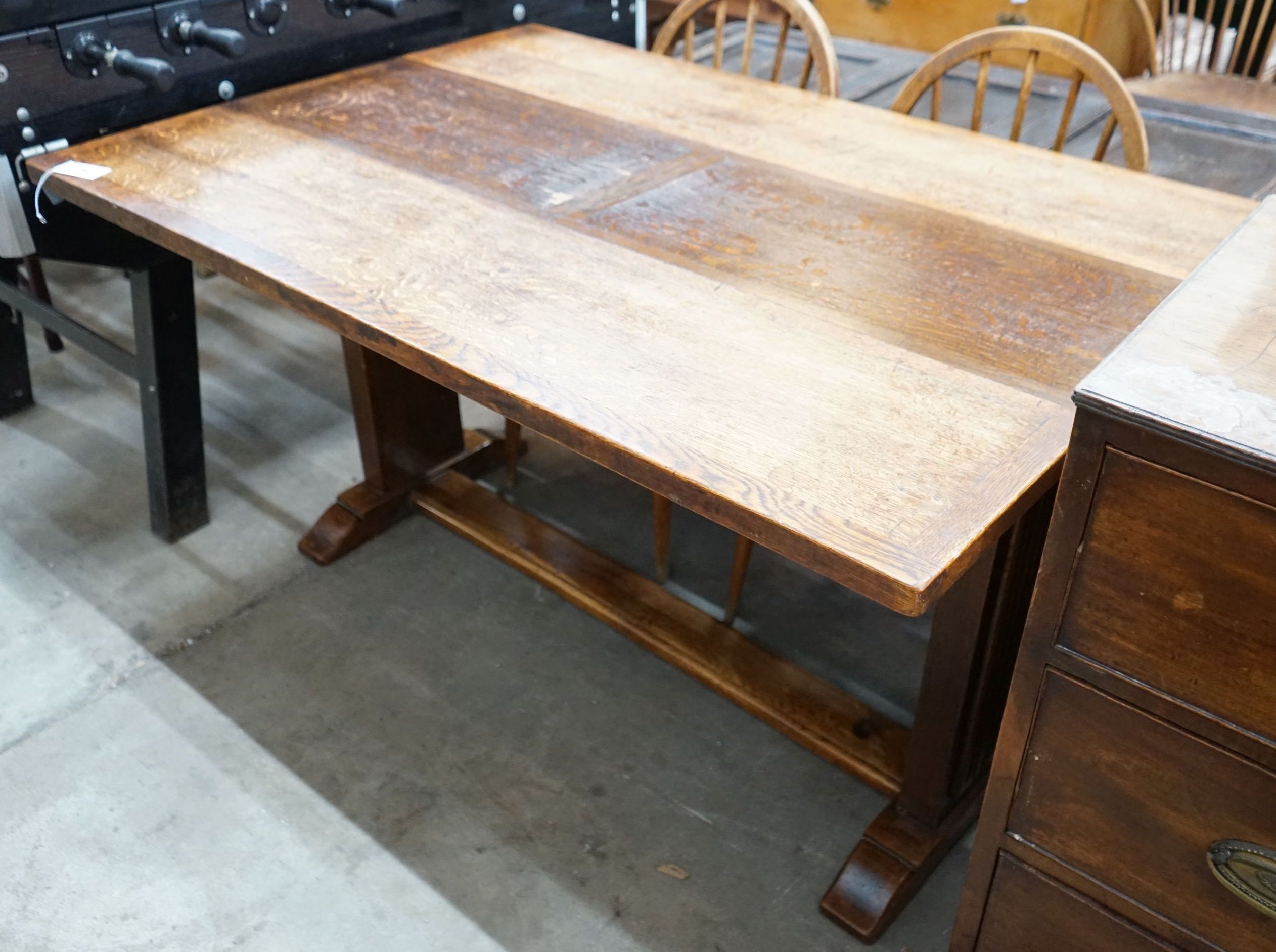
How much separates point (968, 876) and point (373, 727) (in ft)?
3.19

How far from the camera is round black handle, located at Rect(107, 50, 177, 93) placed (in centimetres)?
156

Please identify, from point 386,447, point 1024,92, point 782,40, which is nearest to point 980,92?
point 1024,92

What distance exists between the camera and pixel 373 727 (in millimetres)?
1791

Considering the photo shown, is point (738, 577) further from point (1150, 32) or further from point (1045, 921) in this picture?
point (1150, 32)

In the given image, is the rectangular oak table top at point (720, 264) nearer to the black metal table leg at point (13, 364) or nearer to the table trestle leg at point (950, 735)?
the table trestle leg at point (950, 735)

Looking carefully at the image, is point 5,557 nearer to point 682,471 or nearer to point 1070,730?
point 682,471

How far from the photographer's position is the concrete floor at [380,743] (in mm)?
1518

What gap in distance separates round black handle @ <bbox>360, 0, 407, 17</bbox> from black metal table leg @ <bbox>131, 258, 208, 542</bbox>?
1.72 ft

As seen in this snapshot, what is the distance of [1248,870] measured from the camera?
3.16ft

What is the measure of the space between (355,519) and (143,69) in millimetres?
880

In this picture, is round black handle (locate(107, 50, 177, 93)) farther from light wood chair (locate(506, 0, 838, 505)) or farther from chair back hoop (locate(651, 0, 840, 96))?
chair back hoop (locate(651, 0, 840, 96))

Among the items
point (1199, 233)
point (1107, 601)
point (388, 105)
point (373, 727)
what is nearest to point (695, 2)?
point (388, 105)

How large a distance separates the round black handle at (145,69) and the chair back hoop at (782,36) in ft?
3.05

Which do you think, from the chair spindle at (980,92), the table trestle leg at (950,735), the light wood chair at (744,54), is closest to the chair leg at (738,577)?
the light wood chair at (744,54)
